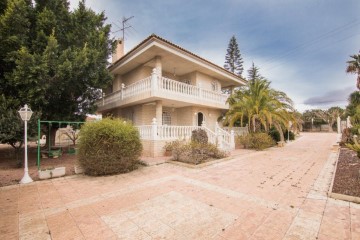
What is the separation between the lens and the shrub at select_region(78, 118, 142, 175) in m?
7.43

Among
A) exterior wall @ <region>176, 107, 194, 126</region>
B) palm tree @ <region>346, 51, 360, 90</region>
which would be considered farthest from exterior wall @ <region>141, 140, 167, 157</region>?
palm tree @ <region>346, 51, 360, 90</region>

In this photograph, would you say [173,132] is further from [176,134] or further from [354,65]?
[354,65]

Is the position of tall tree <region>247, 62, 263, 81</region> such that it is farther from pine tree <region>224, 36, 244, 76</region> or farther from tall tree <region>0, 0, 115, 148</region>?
tall tree <region>0, 0, 115, 148</region>

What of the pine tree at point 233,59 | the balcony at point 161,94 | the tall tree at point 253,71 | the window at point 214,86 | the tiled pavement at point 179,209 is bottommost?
the tiled pavement at point 179,209

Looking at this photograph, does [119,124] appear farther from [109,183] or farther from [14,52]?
[14,52]

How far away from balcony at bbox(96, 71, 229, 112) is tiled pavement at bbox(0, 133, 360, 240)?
6848mm

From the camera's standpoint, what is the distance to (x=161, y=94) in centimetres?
1245

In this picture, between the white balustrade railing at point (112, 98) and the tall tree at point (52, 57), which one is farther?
the white balustrade railing at point (112, 98)

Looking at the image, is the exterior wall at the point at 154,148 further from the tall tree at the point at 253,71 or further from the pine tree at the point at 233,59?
the tall tree at the point at 253,71

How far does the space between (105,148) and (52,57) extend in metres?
5.92

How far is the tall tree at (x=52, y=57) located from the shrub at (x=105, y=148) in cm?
416

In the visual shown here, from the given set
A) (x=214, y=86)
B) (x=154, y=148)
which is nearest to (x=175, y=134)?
(x=154, y=148)

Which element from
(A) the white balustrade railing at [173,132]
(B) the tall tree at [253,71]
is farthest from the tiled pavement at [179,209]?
(B) the tall tree at [253,71]

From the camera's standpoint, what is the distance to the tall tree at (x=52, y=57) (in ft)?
29.1
